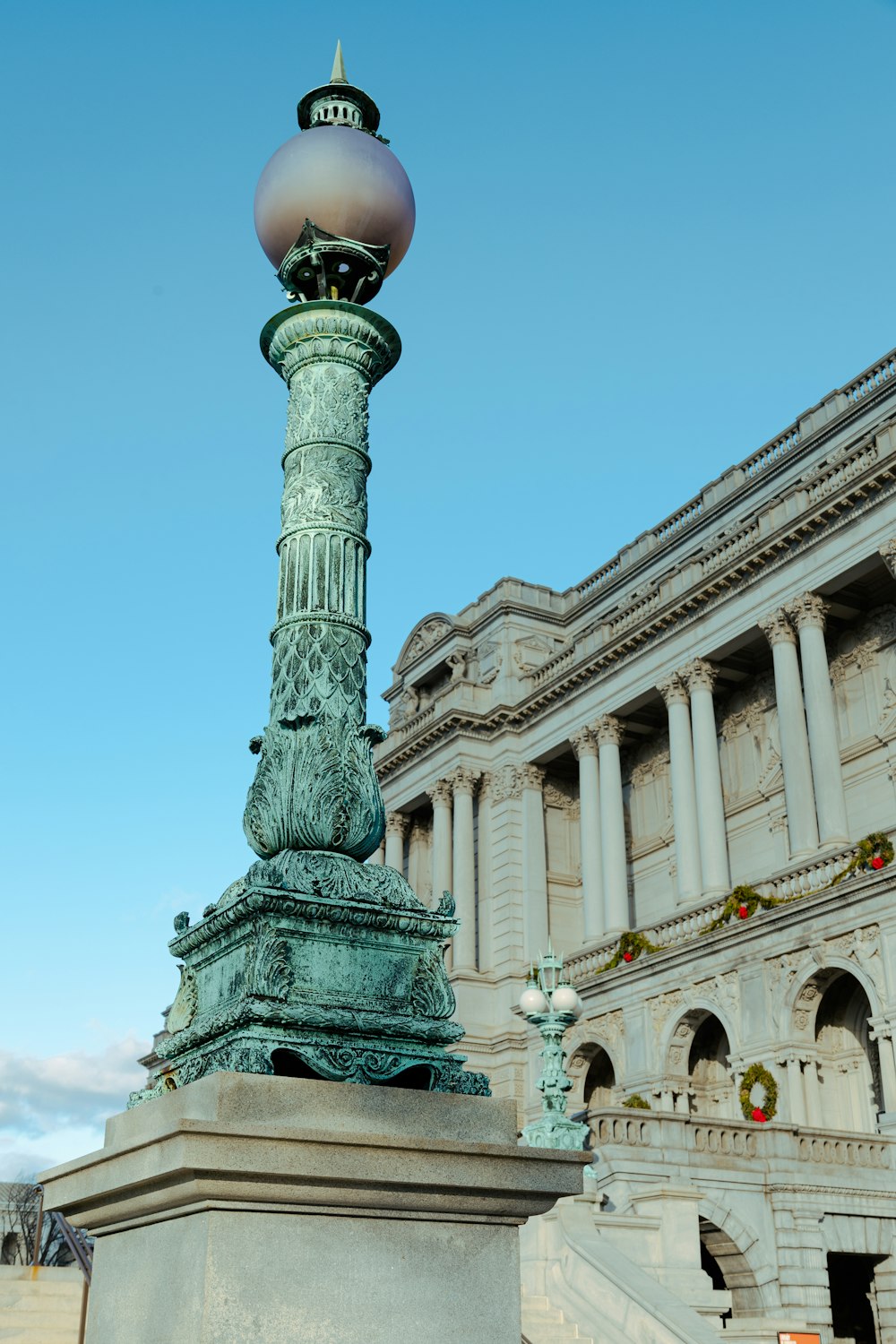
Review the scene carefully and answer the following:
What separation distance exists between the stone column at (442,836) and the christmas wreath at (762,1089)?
18.0 metres

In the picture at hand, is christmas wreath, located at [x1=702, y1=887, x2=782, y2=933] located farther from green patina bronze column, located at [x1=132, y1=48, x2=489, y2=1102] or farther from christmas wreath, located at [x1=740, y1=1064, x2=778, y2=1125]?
green patina bronze column, located at [x1=132, y1=48, x2=489, y2=1102]

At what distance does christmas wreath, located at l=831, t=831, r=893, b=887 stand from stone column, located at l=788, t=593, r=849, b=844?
77.1 inches

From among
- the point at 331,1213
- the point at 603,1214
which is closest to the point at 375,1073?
the point at 331,1213

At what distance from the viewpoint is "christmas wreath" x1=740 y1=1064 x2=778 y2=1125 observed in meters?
31.7

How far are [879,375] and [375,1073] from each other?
39260 mm

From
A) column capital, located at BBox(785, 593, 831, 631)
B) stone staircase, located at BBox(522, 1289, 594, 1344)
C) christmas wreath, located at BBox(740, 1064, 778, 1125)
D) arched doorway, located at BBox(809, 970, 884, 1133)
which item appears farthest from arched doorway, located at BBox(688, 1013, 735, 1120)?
stone staircase, located at BBox(522, 1289, 594, 1344)

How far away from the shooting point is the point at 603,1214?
20969 millimetres

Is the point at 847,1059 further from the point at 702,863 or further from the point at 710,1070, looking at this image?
the point at 702,863

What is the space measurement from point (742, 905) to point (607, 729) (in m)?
10.9

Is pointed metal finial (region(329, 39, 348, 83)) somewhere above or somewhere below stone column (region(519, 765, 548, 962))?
below

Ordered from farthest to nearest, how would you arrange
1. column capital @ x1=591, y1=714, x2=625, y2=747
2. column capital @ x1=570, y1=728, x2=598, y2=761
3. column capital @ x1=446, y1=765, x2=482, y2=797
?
column capital @ x1=446, y1=765, x2=482, y2=797 < column capital @ x1=570, y1=728, x2=598, y2=761 < column capital @ x1=591, y1=714, x2=625, y2=747

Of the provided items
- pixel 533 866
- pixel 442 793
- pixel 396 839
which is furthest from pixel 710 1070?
pixel 396 839

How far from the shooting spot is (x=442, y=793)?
49938 mm

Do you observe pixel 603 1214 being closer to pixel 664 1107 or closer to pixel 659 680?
pixel 664 1107
